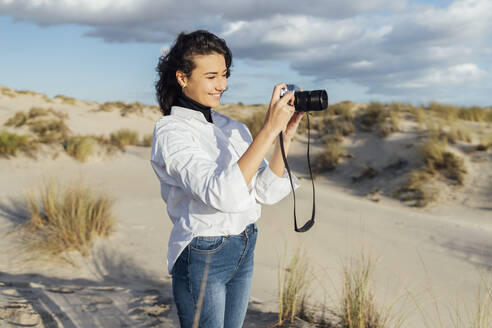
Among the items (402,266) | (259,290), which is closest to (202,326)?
(259,290)

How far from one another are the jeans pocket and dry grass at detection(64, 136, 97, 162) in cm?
937

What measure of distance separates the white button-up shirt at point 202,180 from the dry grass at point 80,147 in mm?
9136

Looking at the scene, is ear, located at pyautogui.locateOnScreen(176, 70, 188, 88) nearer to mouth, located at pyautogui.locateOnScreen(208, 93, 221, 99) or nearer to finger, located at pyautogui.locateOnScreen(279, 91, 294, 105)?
mouth, located at pyautogui.locateOnScreen(208, 93, 221, 99)

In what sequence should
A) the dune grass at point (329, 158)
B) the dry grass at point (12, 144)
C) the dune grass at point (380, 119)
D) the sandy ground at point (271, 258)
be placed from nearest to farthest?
the sandy ground at point (271, 258), the dry grass at point (12, 144), the dune grass at point (329, 158), the dune grass at point (380, 119)

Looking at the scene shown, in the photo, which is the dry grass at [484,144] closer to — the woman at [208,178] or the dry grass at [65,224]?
the dry grass at [65,224]

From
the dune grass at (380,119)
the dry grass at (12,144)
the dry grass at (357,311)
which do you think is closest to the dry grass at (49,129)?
the dry grass at (12,144)

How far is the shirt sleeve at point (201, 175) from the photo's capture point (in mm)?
1373

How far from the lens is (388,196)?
9.14 meters

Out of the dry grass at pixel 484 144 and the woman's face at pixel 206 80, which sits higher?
the woman's face at pixel 206 80

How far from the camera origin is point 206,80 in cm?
170

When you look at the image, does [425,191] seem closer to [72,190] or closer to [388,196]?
[388,196]

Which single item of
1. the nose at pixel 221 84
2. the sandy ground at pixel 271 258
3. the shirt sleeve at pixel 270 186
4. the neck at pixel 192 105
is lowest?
the sandy ground at pixel 271 258

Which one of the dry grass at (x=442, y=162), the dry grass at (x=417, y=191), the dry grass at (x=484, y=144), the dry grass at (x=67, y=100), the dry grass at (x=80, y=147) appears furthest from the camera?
the dry grass at (x=67, y=100)

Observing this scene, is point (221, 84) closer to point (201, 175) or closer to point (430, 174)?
point (201, 175)
